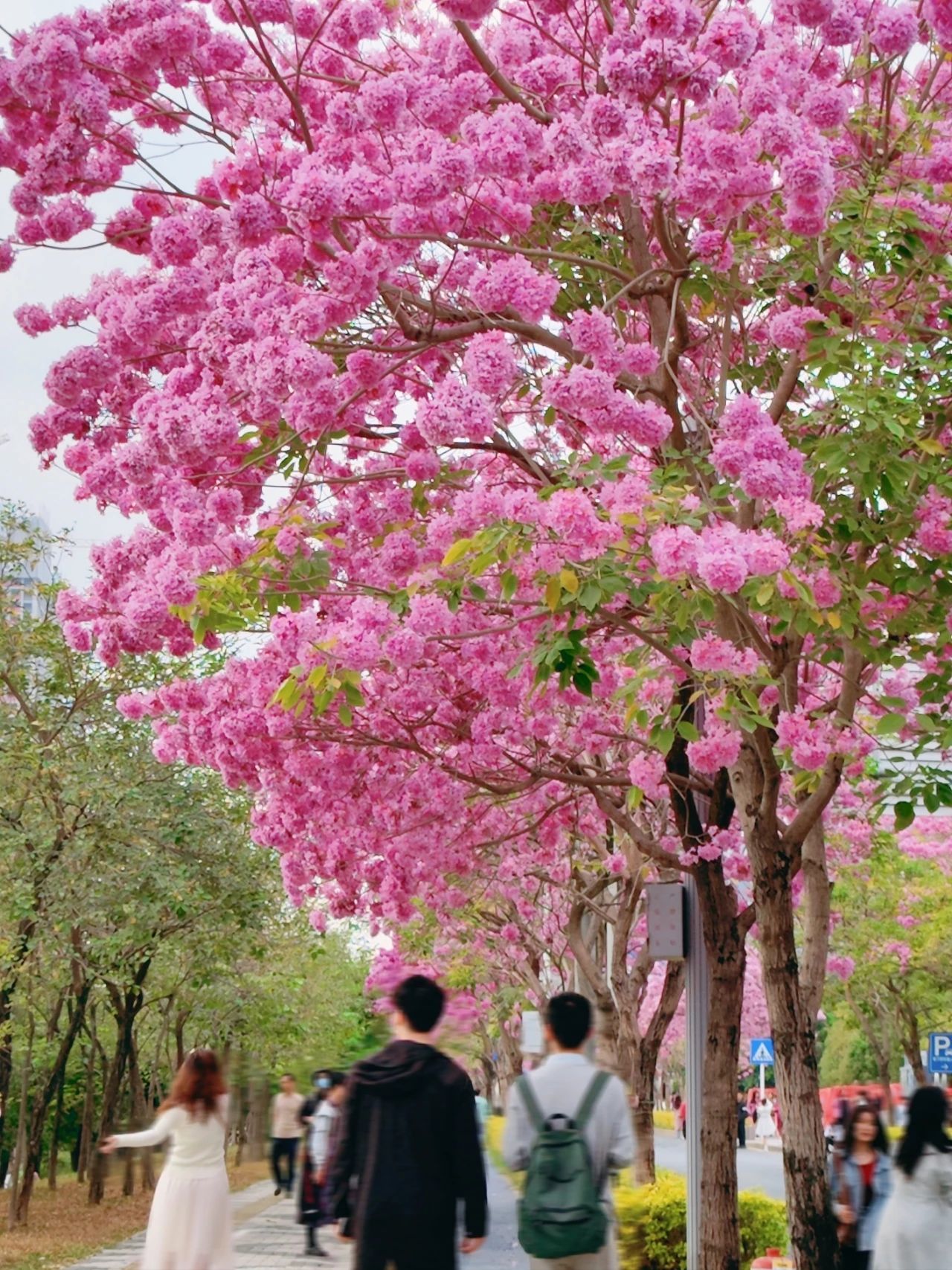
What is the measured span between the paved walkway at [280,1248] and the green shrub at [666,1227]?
2.24 metres

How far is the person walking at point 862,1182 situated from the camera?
8453 millimetres

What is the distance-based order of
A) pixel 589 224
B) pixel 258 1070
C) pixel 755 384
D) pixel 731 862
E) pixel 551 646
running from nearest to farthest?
1. pixel 551 646
2. pixel 589 224
3. pixel 755 384
4. pixel 731 862
5. pixel 258 1070

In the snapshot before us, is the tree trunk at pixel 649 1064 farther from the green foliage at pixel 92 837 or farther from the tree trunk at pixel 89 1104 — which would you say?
the tree trunk at pixel 89 1104

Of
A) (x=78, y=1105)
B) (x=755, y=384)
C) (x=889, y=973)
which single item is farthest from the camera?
(x=78, y=1105)

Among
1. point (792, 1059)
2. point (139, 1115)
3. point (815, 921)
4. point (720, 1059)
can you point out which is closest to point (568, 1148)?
point (792, 1059)

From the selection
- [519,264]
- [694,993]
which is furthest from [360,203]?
[694,993]

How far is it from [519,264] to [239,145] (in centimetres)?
155

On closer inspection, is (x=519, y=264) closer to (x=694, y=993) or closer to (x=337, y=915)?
(x=694, y=993)

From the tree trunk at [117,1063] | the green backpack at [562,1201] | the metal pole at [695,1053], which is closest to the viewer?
the green backpack at [562,1201]

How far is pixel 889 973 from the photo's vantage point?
116 feet

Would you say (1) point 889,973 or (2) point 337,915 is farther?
(1) point 889,973

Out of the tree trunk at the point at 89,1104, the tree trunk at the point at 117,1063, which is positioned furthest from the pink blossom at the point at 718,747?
the tree trunk at the point at 89,1104

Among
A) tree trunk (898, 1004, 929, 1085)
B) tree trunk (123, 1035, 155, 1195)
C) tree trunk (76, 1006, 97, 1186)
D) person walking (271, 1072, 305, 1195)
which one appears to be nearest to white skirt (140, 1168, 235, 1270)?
person walking (271, 1072, 305, 1195)

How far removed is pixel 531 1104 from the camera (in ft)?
18.1
